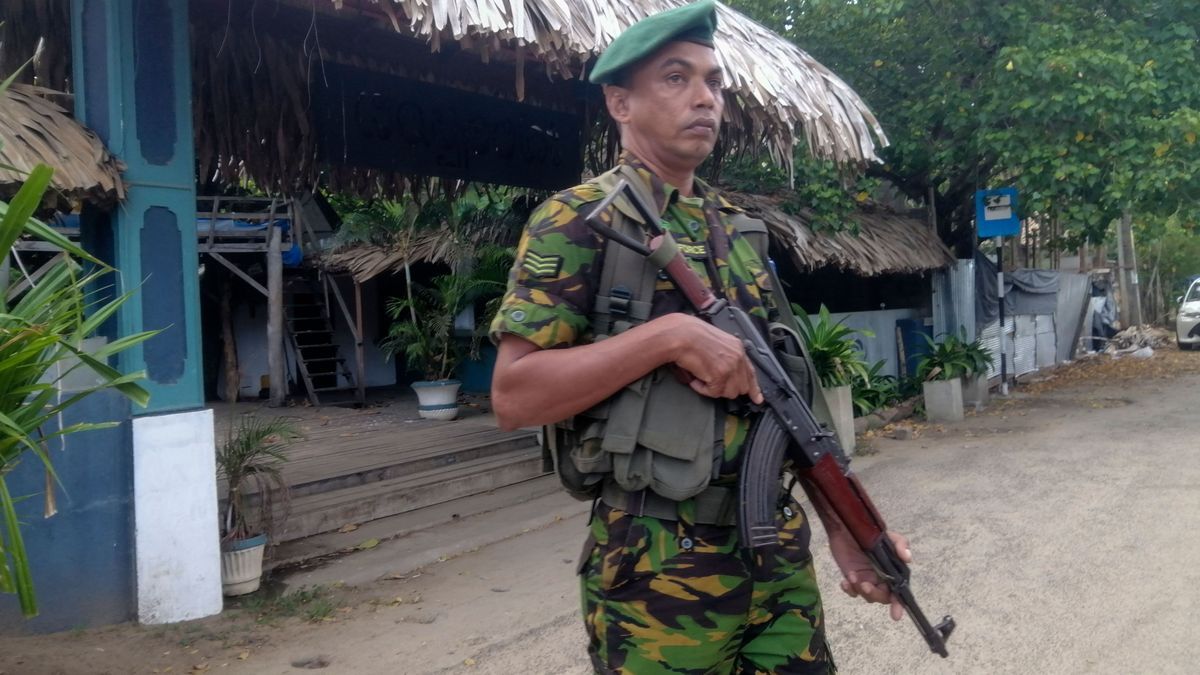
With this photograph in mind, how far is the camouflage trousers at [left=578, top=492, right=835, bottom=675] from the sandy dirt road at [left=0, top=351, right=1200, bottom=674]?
1.81m

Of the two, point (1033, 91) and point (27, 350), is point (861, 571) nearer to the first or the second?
point (27, 350)

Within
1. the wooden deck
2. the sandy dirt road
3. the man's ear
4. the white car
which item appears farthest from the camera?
the white car

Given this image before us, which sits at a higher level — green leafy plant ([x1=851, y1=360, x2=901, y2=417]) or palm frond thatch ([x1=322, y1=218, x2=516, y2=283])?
palm frond thatch ([x1=322, y1=218, x2=516, y2=283])

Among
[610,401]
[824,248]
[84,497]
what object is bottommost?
[84,497]

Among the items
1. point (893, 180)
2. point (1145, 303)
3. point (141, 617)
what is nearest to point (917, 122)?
point (893, 180)

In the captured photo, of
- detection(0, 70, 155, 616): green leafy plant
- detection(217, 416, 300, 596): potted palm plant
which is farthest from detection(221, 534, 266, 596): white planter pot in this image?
detection(0, 70, 155, 616): green leafy plant

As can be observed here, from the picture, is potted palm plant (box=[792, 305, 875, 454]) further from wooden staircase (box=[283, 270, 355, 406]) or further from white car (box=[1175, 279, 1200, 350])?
white car (box=[1175, 279, 1200, 350])

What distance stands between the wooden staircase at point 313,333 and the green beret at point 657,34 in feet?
33.6

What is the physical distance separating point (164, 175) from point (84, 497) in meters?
1.34

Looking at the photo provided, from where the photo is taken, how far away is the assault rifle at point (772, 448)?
166 cm

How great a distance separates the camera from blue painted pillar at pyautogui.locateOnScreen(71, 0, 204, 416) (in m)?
3.76

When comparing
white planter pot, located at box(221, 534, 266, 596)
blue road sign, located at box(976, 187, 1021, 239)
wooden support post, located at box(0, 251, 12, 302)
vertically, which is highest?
blue road sign, located at box(976, 187, 1021, 239)

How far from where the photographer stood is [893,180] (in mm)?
11164

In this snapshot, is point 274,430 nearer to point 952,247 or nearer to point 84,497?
point 84,497
